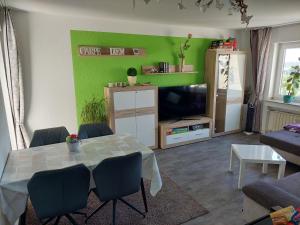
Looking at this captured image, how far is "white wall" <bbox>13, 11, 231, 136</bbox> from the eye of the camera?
3.13m

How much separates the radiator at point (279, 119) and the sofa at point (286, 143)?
0.78 meters

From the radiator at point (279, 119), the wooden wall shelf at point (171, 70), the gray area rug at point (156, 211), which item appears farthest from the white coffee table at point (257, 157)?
the wooden wall shelf at point (171, 70)

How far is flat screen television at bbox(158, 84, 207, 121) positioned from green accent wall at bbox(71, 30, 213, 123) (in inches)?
12.8

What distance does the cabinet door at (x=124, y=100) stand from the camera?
3573 millimetres

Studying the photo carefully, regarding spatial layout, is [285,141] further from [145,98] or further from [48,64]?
[48,64]

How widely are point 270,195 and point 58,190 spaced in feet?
6.00

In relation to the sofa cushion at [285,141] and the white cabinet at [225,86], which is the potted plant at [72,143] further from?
the white cabinet at [225,86]

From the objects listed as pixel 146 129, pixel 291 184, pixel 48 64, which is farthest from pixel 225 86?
pixel 48 64

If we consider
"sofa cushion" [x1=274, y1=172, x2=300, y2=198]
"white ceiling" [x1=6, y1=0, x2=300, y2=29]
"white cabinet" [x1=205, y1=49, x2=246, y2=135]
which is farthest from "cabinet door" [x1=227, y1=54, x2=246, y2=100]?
"sofa cushion" [x1=274, y1=172, x2=300, y2=198]

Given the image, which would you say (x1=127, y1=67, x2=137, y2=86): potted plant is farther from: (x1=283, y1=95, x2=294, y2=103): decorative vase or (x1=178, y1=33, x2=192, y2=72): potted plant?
(x1=283, y1=95, x2=294, y2=103): decorative vase

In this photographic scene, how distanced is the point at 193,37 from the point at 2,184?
4.09 m

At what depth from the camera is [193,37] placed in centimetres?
443

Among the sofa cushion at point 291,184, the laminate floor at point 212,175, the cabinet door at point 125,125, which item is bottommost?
the laminate floor at point 212,175

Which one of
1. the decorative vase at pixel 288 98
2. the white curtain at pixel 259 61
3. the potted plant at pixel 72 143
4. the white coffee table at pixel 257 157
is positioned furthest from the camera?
the white curtain at pixel 259 61
